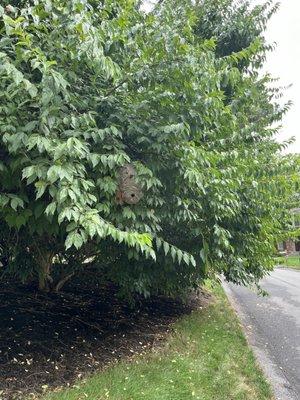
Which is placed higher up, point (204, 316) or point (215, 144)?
point (215, 144)

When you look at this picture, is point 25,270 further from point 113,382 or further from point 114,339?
point 113,382

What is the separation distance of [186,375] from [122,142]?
2537mm

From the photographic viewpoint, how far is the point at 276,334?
22.5 ft

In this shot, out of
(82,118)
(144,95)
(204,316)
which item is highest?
(144,95)

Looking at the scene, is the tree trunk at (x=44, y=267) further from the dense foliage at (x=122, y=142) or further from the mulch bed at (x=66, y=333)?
the mulch bed at (x=66, y=333)

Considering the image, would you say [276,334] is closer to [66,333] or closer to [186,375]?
[186,375]

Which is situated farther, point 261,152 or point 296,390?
point 261,152

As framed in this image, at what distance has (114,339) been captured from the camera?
15.6ft

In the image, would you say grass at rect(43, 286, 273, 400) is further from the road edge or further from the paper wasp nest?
the paper wasp nest

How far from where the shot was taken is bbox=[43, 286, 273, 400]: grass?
11.2 feet

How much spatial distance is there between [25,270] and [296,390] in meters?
3.76

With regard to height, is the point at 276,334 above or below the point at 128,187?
below

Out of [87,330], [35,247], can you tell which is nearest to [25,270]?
[35,247]

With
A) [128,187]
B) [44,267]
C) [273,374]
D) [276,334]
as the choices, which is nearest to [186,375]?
[273,374]
